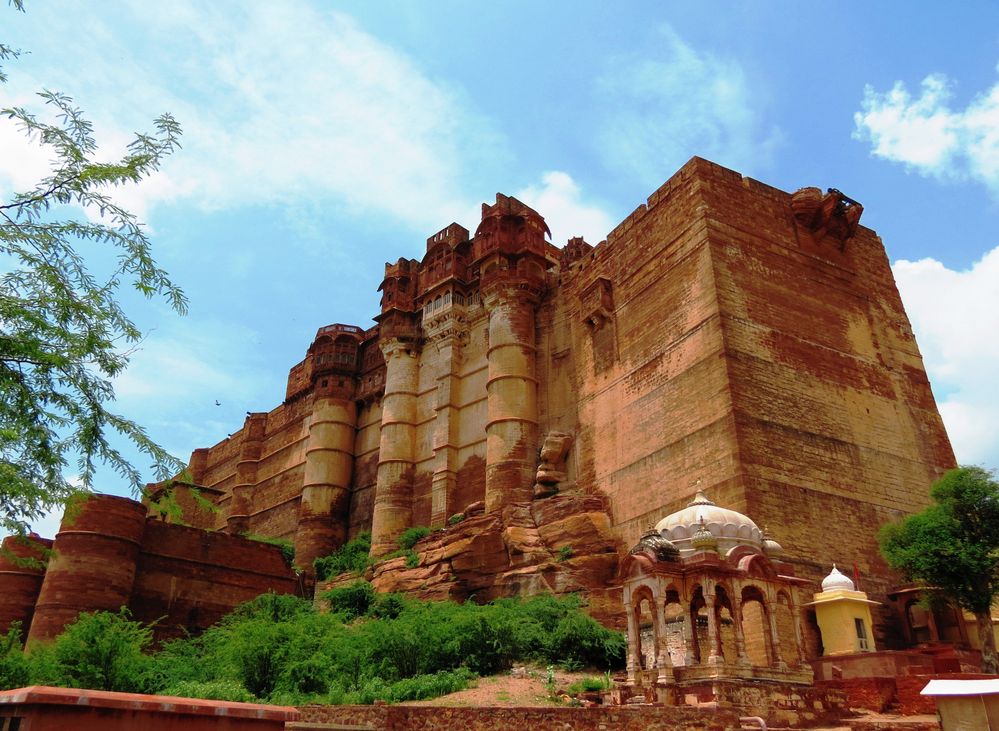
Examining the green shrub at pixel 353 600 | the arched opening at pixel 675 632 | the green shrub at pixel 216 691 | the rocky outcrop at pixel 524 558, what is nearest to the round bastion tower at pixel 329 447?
the green shrub at pixel 353 600

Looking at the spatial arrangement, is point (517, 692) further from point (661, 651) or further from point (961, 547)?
point (961, 547)

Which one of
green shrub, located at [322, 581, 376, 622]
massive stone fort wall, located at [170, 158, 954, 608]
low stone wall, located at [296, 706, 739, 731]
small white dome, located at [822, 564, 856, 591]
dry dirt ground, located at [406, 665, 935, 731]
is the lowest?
low stone wall, located at [296, 706, 739, 731]

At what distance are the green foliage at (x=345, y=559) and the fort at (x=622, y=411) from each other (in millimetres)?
662

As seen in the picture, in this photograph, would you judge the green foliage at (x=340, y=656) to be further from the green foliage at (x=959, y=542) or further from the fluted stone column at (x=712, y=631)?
the green foliage at (x=959, y=542)

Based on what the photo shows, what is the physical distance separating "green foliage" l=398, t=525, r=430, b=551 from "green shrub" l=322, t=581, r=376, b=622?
2.76m

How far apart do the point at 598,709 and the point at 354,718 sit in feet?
11.7

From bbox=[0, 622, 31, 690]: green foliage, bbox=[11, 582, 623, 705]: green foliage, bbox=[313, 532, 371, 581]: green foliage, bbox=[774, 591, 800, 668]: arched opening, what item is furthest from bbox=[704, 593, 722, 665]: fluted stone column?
bbox=[313, 532, 371, 581]: green foliage

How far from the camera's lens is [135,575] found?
2181cm

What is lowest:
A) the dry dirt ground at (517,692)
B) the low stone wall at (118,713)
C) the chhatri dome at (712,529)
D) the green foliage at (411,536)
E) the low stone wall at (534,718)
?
the low stone wall at (118,713)

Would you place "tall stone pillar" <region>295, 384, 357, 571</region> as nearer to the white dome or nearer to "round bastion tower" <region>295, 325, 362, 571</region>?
"round bastion tower" <region>295, 325, 362, 571</region>

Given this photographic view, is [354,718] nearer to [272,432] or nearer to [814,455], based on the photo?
[814,455]

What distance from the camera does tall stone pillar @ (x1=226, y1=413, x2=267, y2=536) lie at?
1445 inches

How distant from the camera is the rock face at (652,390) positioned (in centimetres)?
1670

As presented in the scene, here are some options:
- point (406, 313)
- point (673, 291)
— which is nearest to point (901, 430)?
point (673, 291)
